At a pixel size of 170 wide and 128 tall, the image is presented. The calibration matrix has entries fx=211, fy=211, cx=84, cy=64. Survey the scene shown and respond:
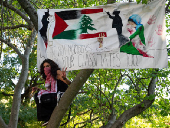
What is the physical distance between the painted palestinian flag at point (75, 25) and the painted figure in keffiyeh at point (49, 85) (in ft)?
1.71

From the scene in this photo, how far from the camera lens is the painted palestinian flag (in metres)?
3.42

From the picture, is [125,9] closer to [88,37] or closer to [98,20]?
[98,20]

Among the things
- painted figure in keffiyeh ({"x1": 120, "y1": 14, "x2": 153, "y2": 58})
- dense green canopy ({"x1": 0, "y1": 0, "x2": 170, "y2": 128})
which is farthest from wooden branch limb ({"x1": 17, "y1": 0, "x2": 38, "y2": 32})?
painted figure in keffiyeh ({"x1": 120, "y1": 14, "x2": 153, "y2": 58})

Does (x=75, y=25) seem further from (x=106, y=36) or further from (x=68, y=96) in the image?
(x=68, y=96)

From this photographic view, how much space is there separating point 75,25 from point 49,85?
42.3 inches

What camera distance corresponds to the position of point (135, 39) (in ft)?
10.7

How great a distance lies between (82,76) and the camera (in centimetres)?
309

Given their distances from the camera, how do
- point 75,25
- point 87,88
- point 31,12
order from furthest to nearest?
point 87,88, point 31,12, point 75,25

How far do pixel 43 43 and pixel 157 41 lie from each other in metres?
1.79

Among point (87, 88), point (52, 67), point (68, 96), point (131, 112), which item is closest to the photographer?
point (68, 96)

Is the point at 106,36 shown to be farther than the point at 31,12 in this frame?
No

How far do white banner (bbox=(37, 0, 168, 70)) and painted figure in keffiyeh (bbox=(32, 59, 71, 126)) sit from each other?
0.12m

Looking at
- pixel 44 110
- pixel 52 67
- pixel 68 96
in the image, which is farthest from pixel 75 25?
pixel 44 110

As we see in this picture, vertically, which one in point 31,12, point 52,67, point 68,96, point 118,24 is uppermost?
point 31,12
